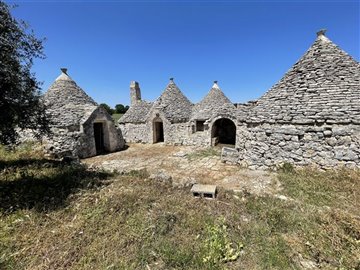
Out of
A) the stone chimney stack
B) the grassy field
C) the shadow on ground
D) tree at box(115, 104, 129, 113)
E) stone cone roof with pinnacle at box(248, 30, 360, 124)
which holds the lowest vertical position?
the grassy field

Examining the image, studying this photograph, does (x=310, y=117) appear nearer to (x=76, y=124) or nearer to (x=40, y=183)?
(x=40, y=183)

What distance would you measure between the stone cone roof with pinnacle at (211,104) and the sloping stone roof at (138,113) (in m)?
4.42

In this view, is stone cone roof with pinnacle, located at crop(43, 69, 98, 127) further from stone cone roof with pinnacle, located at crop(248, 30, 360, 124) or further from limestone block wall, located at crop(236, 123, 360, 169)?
stone cone roof with pinnacle, located at crop(248, 30, 360, 124)

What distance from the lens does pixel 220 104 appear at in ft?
48.2

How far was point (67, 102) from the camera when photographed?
11.2 m

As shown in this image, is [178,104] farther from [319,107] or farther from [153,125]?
[319,107]

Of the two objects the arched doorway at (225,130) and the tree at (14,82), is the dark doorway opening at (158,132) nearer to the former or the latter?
the arched doorway at (225,130)

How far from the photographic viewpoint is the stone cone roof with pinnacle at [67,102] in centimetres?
1042

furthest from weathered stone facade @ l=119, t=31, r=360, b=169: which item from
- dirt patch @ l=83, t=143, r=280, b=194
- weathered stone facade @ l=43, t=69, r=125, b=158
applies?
weathered stone facade @ l=43, t=69, r=125, b=158

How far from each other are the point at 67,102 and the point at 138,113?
6.29m

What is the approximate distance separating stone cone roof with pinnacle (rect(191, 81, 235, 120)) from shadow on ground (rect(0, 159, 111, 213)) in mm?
9277

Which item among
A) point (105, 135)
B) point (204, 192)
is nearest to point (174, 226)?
point (204, 192)

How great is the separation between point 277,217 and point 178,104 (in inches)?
504

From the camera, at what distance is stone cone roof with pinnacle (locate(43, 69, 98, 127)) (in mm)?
10418
